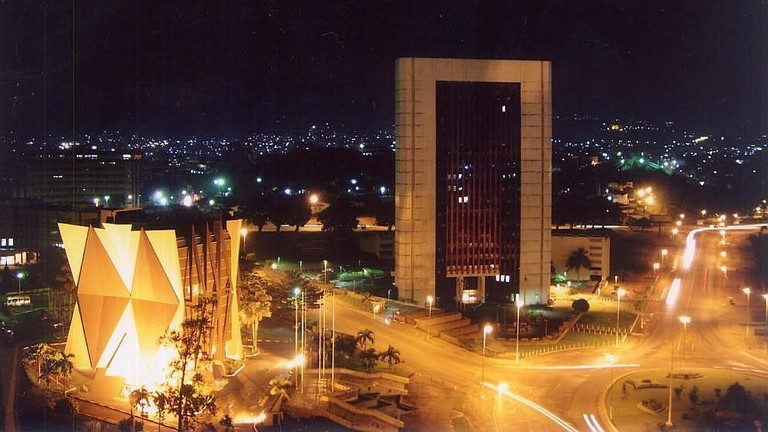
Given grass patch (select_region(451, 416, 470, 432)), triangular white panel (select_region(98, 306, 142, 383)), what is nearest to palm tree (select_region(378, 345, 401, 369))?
grass patch (select_region(451, 416, 470, 432))

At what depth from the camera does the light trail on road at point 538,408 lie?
42.6 feet

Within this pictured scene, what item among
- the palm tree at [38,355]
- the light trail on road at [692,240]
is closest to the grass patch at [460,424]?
the palm tree at [38,355]

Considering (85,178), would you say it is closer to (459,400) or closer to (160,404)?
(459,400)

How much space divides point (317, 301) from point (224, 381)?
6.49m

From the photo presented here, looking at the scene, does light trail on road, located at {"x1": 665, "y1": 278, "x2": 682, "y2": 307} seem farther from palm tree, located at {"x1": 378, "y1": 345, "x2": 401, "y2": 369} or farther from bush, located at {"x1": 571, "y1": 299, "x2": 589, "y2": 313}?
palm tree, located at {"x1": 378, "y1": 345, "x2": 401, "y2": 369}

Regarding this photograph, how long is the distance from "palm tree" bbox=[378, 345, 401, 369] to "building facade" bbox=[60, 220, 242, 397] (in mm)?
3297

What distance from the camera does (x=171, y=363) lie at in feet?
40.2

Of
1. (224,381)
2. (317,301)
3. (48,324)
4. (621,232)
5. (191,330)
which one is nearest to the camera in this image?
(191,330)

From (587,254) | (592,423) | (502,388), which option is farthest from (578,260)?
(592,423)

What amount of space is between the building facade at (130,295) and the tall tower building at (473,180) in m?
8.52

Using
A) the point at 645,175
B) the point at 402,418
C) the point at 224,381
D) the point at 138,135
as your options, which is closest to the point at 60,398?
the point at 224,381

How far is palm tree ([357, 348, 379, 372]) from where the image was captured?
15697 millimetres

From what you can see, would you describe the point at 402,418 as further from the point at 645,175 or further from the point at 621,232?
the point at 645,175

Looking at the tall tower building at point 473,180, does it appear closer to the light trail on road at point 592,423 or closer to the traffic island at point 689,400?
the traffic island at point 689,400
